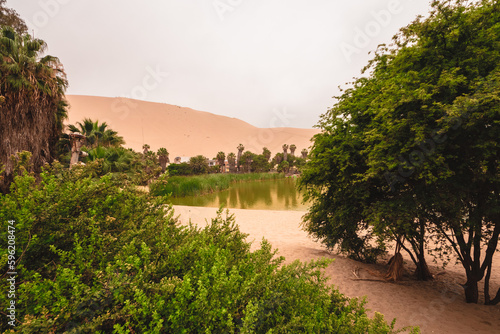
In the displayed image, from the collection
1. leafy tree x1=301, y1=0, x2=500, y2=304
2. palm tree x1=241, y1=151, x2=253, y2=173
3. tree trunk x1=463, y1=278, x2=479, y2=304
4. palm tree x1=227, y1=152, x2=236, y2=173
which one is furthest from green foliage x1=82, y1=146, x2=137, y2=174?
palm tree x1=227, y1=152, x2=236, y2=173

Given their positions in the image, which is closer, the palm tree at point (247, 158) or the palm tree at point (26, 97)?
the palm tree at point (26, 97)

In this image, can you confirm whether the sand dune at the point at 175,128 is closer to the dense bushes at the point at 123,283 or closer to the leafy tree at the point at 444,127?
the leafy tree at the point at 444,127

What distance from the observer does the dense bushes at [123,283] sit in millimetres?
1355

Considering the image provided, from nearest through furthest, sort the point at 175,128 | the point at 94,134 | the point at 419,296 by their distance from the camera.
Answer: the point at 419,296
the point at 94,134
the point at 175,128

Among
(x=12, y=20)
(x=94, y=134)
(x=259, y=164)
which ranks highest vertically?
(x=12, y=20)

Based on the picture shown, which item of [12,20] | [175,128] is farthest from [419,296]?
[175,128]

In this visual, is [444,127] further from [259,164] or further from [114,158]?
[259,164]

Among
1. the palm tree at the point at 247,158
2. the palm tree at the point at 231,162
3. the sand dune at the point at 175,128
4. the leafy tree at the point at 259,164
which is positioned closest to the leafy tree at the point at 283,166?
the leafy tree at the point at 259,164

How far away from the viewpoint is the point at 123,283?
4.72 ft

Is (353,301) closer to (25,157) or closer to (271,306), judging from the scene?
(271,306)

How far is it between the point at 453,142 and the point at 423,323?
134 inches

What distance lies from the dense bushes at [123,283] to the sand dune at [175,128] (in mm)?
83239

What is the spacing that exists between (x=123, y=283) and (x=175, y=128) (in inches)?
4407

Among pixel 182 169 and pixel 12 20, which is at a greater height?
pixel 12 20
